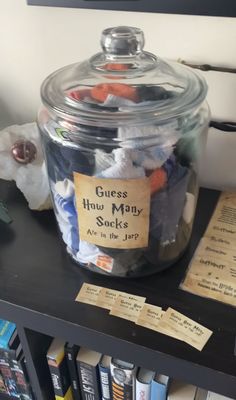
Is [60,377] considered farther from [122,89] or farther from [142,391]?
[122,89]

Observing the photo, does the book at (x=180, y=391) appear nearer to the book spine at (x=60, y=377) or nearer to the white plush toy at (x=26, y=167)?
the book spine at (x=60, y=377)

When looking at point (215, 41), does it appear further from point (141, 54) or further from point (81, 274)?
point (81, 274)

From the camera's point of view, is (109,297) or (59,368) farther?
(59,368)

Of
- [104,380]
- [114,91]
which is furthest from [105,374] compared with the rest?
[114,91]

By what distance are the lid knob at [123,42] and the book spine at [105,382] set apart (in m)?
0.55

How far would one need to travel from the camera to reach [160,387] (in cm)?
77

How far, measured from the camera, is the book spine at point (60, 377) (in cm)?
85

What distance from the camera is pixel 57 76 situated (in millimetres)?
722

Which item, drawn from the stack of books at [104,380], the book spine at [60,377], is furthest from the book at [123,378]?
the book spine at [60,377]

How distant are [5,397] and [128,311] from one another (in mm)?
571

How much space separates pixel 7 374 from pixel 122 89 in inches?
26.8

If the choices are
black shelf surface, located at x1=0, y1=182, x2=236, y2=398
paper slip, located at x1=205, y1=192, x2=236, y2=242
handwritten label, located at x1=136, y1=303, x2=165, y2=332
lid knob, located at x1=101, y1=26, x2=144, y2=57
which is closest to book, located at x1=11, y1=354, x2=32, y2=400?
black shelf surface, located at x1=0, y1=182, x2=236, y2=398

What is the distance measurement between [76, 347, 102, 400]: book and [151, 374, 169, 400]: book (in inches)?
4.4

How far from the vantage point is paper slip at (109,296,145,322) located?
0.66 meters
